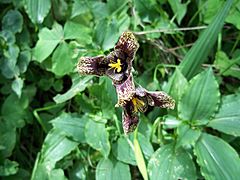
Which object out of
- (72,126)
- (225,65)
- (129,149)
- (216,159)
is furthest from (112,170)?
(225,65)

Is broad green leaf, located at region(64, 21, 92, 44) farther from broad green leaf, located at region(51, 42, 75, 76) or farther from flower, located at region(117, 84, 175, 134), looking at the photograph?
flower, located at region(117, 84, 175, 134)

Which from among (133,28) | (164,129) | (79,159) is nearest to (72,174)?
(79,159)

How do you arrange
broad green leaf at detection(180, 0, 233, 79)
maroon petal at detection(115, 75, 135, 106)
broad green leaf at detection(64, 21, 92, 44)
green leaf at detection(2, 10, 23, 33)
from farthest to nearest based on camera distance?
green leaf at detection(2, 10, 23, 33), broad green leaf at detection(64, 21, 92, 44), broad green leaf at detection(180, 0, 233, 79), maroon petal at detection(115, 75, 135, 106)

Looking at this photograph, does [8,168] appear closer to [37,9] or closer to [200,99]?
[37,9]

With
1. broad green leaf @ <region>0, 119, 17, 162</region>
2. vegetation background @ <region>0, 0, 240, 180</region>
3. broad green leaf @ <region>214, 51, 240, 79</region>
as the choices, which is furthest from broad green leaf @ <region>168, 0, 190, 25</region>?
broad green leaf @ <region>0, 119, 17, 162</region>

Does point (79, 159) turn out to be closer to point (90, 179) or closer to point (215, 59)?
point (90, 179)

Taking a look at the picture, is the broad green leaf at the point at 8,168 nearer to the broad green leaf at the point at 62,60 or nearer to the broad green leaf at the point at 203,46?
the broad green leaf at the point at 62,60
